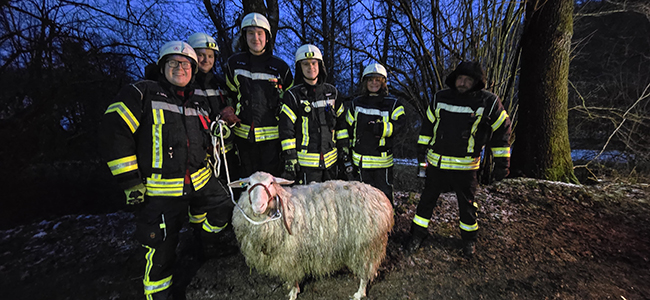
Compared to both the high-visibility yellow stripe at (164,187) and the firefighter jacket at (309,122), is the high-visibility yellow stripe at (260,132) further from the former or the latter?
the high-visibility yellow stripe at (164,187)

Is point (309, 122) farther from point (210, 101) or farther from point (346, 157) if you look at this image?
point (210, 101)

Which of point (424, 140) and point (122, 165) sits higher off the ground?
point (122, 165)

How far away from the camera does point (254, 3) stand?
5148 mm

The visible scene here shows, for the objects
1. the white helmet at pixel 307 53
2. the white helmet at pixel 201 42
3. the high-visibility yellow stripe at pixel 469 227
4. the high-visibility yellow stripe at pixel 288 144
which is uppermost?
the white helmet at pixel 201 42

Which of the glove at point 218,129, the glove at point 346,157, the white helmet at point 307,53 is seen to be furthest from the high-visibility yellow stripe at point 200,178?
the glove at point 346,157

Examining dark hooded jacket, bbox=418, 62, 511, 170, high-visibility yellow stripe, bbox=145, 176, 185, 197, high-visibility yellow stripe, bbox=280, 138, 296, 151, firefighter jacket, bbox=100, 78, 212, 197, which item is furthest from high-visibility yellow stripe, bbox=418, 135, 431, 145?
high-visibility yellow stripe, bbox=145, 176, 185, 197

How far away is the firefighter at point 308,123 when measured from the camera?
3.29 meters

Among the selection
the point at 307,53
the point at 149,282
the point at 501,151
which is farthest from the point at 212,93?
the point at 501,151

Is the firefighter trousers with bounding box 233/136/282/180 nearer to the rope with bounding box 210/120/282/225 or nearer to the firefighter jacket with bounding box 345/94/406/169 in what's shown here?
the rope with bounding box 210/120/282/225

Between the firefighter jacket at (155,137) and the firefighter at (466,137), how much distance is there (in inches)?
117

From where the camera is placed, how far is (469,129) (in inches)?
122

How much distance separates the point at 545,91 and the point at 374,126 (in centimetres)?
456

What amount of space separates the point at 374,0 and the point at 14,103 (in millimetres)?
9095

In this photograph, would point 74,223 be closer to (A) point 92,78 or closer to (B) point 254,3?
(A) point 92,78
